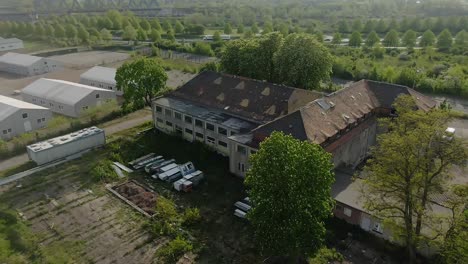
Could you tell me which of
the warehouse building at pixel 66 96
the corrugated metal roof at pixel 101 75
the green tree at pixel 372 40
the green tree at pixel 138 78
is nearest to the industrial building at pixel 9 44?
the corrugated metal roof at pixel 101 75

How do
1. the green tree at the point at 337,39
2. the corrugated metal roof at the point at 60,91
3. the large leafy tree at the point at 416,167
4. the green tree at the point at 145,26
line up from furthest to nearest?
the green tree at the point at 145,26, the green tree at the point at 337,39, the corrugated metal roof at the point at 60,91, the large leafy tree at the point at 416,167

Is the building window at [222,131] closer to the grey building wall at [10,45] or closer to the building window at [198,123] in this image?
the building window at [198,123]

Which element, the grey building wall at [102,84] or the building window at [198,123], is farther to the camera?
the grey building wall at [102,84]

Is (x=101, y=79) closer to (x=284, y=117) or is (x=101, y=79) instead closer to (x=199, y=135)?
(x=199, y=135)

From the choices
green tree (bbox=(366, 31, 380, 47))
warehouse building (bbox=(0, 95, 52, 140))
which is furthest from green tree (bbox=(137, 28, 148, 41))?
warehouse building (bbox=(0, 95, 52, 140))

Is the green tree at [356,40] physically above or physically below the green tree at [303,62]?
below

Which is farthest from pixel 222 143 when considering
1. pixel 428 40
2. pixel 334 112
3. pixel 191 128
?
pixel 428 40
